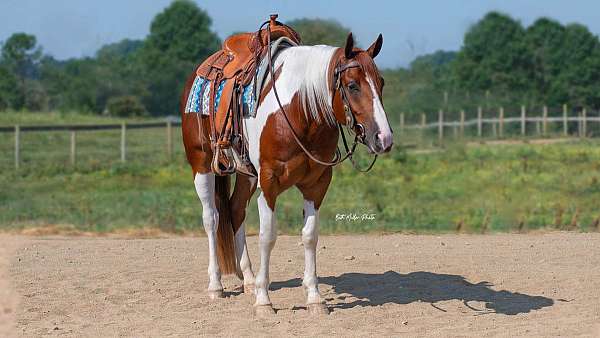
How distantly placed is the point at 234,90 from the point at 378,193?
11.8m

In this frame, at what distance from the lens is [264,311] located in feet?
23.2

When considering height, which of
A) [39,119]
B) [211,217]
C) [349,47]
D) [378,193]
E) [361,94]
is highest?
[39,119]

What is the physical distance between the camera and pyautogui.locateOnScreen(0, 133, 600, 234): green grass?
46.1 ft

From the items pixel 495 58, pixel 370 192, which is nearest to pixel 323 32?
pixel 370 192

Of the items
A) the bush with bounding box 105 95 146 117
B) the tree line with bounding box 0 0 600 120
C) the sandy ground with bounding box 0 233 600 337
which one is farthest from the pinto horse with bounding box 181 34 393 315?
the bush with bounding box 105 95 146 117

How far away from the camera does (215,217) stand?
8.05m

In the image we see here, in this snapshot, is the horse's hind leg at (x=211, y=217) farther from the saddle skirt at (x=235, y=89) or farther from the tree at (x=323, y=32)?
the tree at (x=323, y=32)

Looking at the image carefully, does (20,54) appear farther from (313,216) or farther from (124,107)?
(313,216)

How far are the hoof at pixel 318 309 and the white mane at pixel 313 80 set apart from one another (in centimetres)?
139

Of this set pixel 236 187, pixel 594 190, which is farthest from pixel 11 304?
pixel 594 190

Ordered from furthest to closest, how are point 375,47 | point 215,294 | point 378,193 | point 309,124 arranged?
point 378,193 → point 215,294 → point 309,124 → point 375,47

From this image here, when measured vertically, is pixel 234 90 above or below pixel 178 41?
below

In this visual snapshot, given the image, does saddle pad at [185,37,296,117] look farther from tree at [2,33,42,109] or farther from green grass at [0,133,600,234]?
tree at [2,33,42,109]

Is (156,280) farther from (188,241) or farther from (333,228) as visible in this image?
(333,228)
